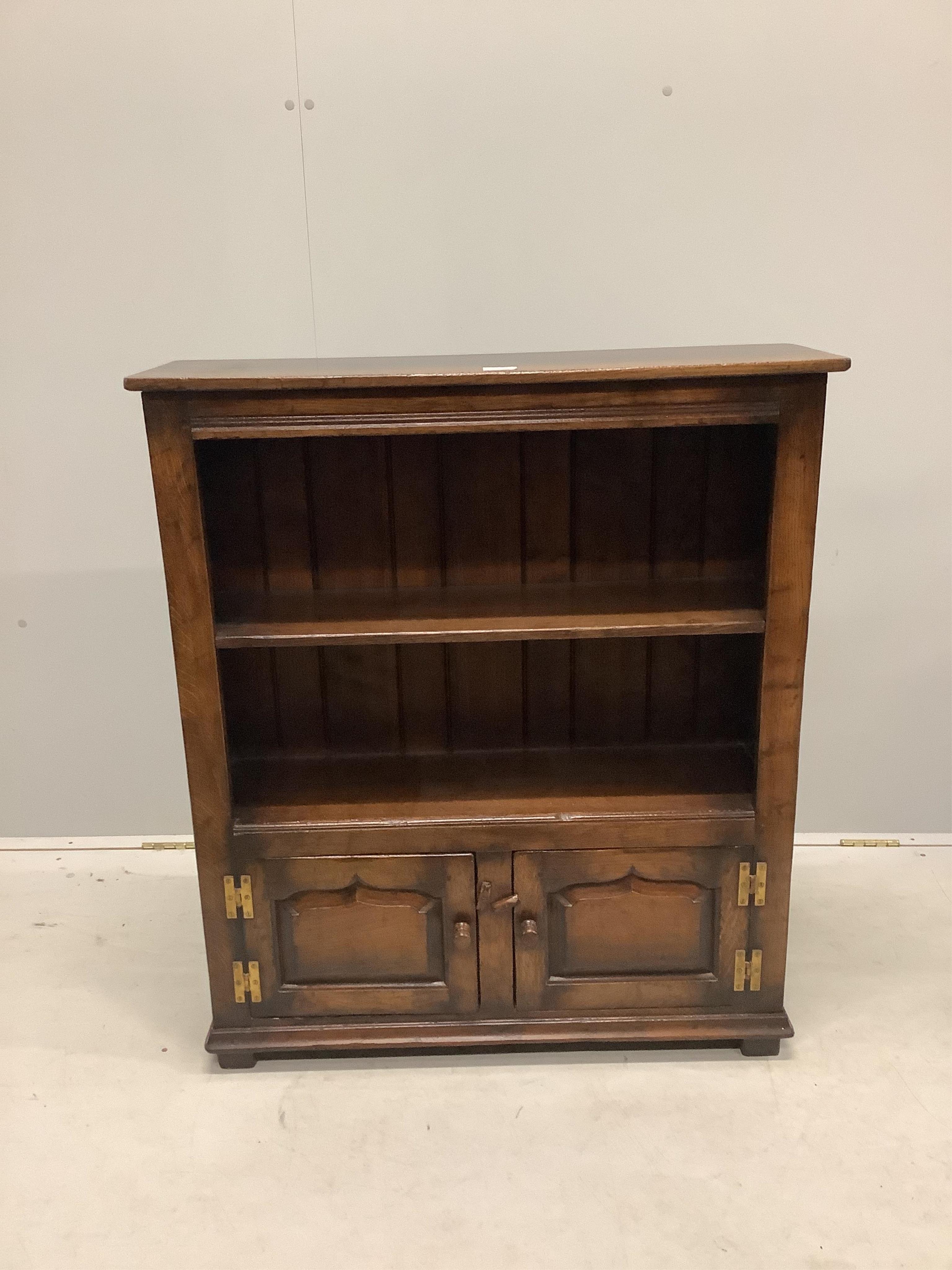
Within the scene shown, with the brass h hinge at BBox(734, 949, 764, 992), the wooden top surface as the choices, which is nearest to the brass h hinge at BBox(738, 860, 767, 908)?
the brass h hinge at BBox(734, 949, 764, 992)

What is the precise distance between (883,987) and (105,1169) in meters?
1.68

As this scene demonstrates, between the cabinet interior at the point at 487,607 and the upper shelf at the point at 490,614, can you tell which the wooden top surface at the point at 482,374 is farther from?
the upper shelf at the point at 490,614

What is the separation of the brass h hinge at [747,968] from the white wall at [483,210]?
1.05 metres

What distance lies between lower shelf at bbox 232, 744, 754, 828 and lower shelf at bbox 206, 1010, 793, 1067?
0.44 meters

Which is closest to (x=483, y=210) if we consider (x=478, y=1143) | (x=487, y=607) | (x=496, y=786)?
(x=487, y=607)

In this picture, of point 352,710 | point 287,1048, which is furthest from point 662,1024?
point 352,710

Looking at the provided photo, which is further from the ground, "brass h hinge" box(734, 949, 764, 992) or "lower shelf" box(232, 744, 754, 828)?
"lower shelf" box(232, 744, 754, 828)

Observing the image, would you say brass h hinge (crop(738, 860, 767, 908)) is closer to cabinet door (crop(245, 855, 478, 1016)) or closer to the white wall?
cabinet door (crop(245, 855, 478, 1016))

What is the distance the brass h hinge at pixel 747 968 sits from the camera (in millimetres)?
2123

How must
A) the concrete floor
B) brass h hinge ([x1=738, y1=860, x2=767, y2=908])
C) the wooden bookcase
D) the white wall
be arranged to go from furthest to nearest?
the white wall → brass h hinge ([x1=738, y1=860, x2=767, y2=908]) → the wooden bookcase → the concrete floor

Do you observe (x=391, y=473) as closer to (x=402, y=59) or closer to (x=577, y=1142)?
(x=402, y=59)

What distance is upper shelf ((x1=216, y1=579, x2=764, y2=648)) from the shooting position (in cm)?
196

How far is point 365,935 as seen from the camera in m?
2.13

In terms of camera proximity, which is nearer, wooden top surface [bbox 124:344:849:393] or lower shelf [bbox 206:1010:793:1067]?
wooden top surface [bbox 124:344:849:393]
